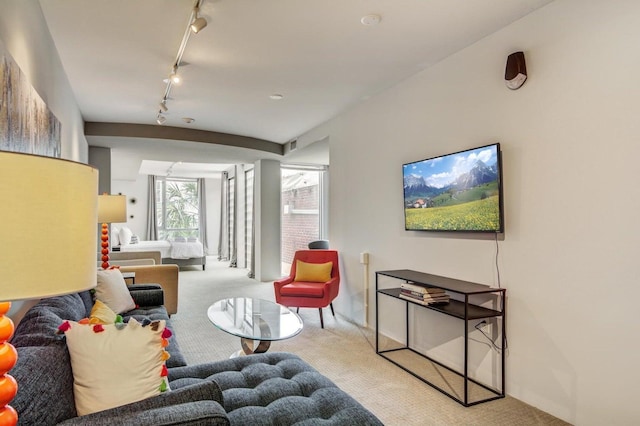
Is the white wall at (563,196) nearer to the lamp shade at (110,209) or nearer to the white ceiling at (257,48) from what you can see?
the white ceiling at (257,48)

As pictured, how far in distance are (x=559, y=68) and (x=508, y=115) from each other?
41cm

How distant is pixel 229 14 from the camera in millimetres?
2482

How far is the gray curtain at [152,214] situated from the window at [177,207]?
221 mm

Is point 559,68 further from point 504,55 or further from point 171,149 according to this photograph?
point 171,149

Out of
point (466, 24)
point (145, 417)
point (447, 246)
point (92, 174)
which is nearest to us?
point (92, 174)

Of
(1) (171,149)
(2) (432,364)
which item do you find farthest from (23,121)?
(1) (171,149)

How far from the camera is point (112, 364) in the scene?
1.37 meters

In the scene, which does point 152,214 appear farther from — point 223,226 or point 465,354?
point 465,354

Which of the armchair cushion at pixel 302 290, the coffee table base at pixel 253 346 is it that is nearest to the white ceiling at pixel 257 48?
the armchair cushion at pixel 302 290

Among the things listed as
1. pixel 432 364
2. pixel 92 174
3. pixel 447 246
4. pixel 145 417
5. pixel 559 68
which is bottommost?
pixel 432 364

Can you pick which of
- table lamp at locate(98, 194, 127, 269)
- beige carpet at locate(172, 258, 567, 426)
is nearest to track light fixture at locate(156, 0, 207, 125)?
table lamp at locate(98, 194, 127, 269)

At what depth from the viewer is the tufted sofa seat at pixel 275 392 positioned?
154cm

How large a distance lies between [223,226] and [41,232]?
10.4 metres

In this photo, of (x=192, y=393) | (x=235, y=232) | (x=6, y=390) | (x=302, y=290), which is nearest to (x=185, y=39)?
(x=192, y=393)
